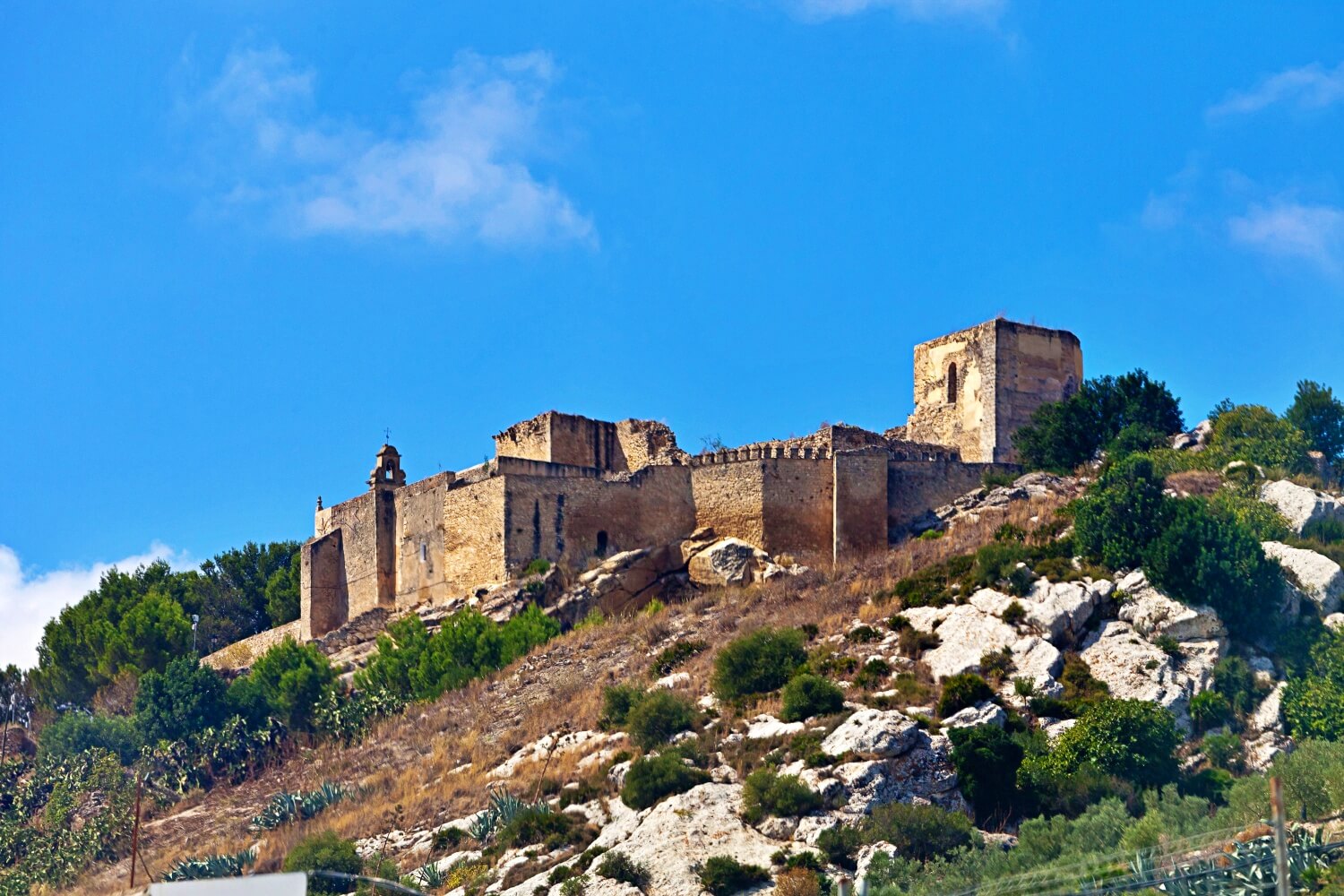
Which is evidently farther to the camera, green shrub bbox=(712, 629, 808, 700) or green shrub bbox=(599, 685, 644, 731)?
green shrub bbox=(599, 685, 644, 731)

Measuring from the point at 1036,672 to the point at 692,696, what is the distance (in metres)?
6.04

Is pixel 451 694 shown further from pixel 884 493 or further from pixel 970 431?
pixel 970 431

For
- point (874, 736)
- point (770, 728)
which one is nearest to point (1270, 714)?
point (874, 736)

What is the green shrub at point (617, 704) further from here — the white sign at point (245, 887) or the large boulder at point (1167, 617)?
the white sign at point (245, 887)

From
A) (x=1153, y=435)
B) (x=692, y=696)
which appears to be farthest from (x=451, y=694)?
(x=1153, y=435)

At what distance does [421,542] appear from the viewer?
4328cm

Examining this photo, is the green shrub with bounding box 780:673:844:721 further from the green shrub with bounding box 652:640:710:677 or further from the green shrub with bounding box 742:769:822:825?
the green shrub with bounding box 652:640:710:677

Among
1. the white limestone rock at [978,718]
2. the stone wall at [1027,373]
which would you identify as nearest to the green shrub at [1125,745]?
the white limestone rock at [978,718]

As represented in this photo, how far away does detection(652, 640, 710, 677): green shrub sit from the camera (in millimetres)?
34188

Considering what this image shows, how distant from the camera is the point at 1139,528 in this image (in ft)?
108

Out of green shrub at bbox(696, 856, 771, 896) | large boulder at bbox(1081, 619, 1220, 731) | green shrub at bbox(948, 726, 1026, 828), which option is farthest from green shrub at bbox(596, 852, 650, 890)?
large boulder at bbox(1081, 619, 1220, 731)

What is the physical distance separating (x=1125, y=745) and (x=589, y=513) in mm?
16321

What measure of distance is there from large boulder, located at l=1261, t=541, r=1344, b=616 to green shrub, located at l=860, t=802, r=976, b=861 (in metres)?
9.28

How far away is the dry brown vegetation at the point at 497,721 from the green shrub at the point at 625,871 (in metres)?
4.12
